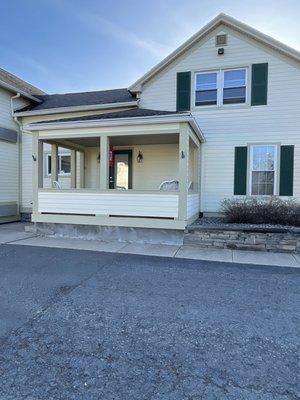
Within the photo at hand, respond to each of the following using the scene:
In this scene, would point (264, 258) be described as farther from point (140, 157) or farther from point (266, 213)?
point (140, 157)

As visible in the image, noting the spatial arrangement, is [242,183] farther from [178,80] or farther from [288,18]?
[288,18]

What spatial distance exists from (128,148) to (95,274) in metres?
7.09

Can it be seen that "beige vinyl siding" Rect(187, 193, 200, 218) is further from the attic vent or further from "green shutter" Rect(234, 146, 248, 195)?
the attic vent

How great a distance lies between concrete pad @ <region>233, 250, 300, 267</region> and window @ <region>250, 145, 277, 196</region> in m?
3.38

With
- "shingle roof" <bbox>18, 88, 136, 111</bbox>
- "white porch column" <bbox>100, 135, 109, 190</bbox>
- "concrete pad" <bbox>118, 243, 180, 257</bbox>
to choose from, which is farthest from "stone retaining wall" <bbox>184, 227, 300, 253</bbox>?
"shingle roof" <bbox>18, 88, 136, 111</bbox>

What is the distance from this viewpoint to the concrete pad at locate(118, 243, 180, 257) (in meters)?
7.13

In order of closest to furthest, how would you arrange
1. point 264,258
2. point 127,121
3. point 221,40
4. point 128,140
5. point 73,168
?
point 264,258
point 127,121
point 221,40
point 128,140
point 73,168

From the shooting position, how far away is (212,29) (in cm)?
1031

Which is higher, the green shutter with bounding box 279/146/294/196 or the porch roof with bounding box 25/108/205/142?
the porch roof with bounding box 25/108/205/142

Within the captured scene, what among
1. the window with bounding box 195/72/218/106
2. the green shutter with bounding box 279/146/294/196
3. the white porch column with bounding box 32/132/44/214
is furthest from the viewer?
the window with bounding box 195/72/218/106

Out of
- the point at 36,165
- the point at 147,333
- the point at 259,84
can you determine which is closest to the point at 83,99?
the point at 36,165

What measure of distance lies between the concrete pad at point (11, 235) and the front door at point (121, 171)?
3.82m

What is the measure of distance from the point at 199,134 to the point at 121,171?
380 centimetres

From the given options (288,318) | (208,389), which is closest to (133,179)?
(288,318)
